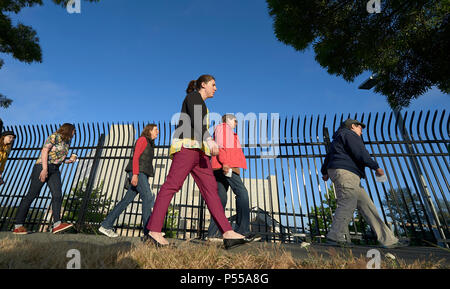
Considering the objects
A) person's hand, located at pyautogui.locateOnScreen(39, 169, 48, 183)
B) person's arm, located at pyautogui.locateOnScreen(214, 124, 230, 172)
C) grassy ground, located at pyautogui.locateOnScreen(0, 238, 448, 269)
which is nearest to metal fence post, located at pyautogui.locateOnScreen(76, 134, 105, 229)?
person's hand, located at pyautogui.locateOnScreen(39, 169, 48, 183)

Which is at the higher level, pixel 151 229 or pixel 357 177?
pixel 357 177

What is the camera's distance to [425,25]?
5.24 metres

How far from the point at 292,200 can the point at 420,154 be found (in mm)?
2954

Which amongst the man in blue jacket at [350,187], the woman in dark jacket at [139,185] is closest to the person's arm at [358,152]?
the man in blue jacket at [350,187]

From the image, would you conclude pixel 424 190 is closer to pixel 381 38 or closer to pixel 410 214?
pixel 410 214

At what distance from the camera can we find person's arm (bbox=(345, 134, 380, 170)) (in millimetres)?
3172

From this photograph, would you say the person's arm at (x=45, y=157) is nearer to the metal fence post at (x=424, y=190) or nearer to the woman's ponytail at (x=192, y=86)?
the woman's ponytail at (x=192, y=86)

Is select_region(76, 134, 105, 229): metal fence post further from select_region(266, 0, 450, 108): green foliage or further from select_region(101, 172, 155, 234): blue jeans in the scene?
select_region(266, 0, 450, 108): green foliage

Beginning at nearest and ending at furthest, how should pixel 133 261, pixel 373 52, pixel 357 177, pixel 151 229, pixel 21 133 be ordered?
1. pixel 133 261
2. pixel 151 229
3. pixel 357 177
4. pixel 373 52
5. pixel 21 133

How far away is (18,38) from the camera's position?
842 centimetres

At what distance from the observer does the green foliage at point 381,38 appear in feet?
17.5
